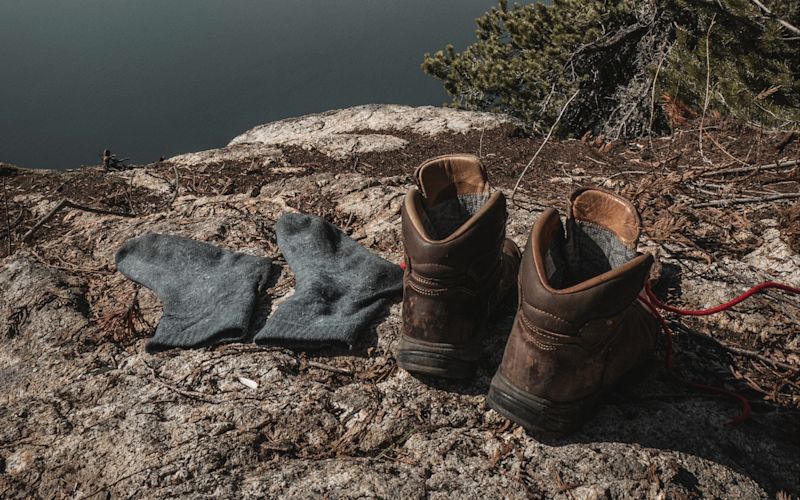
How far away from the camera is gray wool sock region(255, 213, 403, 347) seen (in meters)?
2.63

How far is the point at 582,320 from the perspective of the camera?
6.18 feet

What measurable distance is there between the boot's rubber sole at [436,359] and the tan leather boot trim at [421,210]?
0.41 m

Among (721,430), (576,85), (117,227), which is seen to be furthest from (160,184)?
(576,85)

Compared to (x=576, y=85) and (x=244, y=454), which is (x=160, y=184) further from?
(x=576, y=85)

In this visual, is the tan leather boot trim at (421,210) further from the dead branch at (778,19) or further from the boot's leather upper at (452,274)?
the dead branch at (778,19)

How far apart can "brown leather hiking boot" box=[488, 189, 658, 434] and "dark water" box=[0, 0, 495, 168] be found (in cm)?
12065

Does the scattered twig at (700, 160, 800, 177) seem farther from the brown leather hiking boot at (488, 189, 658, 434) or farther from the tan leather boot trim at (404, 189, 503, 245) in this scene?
the tan leather boot trim at (404, 189, 503, 245)

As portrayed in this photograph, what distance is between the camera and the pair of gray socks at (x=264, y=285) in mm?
2695

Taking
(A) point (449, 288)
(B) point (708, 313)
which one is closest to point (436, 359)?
(A) point (449, 288)

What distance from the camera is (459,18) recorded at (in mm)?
176750

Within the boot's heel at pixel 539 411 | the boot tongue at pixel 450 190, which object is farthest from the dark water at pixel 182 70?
the boot's heel at pixel 539 411

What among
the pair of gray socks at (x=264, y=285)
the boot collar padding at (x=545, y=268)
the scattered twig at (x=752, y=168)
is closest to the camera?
the boot collar padding at (x=545, y=268)

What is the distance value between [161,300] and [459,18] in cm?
18759

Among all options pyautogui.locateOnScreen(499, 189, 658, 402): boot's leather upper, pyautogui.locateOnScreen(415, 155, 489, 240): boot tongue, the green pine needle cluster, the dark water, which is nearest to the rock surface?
pyautogui.locateOnScreen(499, 189, 658, 402): boot's leather upper
